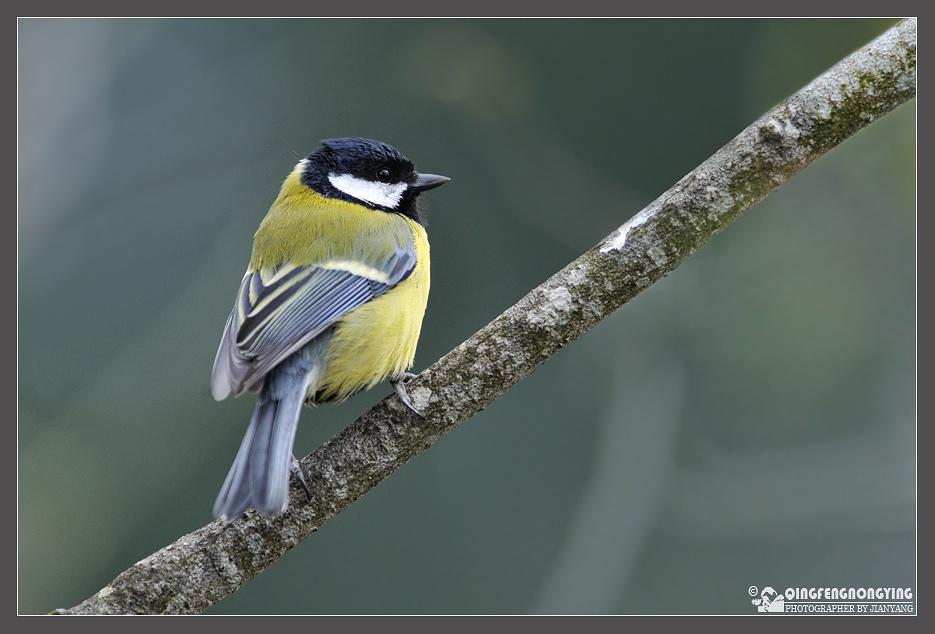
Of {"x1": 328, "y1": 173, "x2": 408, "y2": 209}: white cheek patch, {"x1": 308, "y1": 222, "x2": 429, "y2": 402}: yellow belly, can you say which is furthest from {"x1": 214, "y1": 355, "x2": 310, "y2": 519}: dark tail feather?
{"x1": 328, "y1": 173, "x2": 408, "y2": 209}: white cheek patch

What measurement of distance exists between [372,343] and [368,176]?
845 mm

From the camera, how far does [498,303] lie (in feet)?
13.2

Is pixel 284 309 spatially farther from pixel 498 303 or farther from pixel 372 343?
pixel 498 303

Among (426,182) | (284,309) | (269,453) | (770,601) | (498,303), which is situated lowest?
(269,453)

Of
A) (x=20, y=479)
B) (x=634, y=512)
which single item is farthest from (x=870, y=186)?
(x=20, y=479)

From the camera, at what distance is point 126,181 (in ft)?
12.8

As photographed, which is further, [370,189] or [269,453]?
[370,189]

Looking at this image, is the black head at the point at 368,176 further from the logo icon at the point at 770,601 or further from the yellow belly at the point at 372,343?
the logo icon at the point at 770,601

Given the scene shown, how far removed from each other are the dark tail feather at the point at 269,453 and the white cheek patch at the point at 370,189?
85 centimetres

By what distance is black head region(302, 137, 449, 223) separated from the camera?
302cm

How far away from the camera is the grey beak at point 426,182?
10.1 feet

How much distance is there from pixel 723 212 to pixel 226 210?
8.41 ft

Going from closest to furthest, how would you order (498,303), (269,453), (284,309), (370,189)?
1. (269,453)
2. (284,309)
3. (370,189)
4. (498,303)

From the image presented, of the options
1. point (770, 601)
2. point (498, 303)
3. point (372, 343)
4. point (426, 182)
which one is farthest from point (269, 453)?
point (498, 303)
